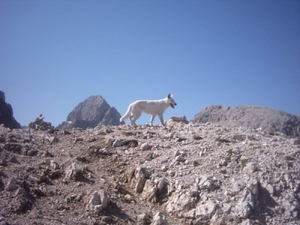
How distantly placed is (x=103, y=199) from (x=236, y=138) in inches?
294

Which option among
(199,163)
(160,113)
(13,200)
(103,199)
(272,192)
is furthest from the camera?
(160,113)

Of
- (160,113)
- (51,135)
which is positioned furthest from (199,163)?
(160,113)

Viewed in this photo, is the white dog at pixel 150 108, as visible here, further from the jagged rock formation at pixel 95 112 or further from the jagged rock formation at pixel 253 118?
the jagged rock formation at pixel 95 112

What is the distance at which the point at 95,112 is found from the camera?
174ft

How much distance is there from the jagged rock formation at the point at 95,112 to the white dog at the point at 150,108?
2877 cm

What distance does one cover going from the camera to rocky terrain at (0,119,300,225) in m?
9.28

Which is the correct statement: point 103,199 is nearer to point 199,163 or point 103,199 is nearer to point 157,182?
point 157,182

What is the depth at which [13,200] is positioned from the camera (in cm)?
871

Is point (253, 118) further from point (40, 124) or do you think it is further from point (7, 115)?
point (7, 115)

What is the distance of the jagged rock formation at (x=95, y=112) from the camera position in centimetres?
5092

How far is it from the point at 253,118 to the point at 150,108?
21491mm

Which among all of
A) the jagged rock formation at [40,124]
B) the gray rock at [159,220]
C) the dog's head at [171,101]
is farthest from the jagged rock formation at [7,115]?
the gray rock at [159,220]

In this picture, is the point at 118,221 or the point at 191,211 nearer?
the point at 118,221

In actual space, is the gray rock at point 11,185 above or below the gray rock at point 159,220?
above
